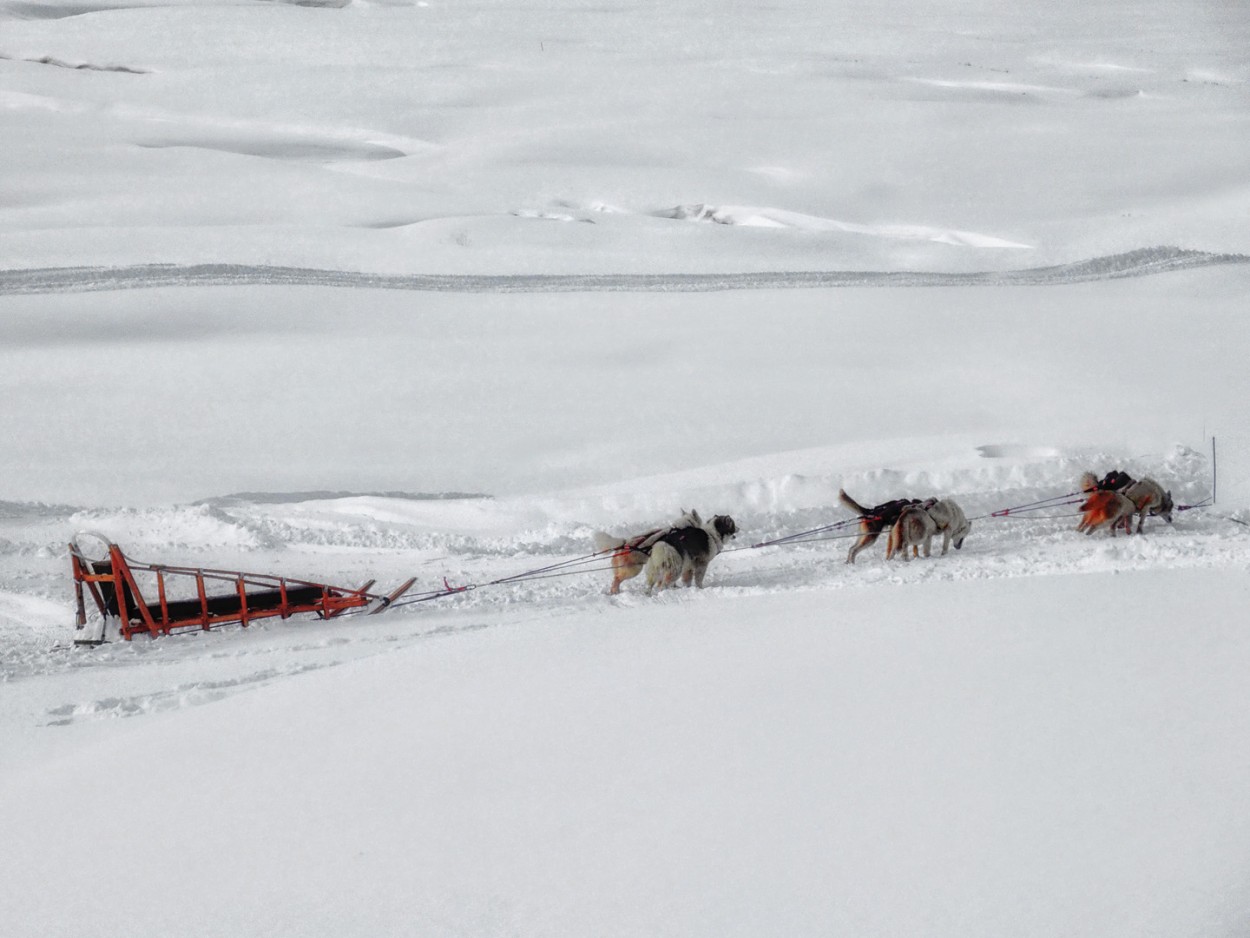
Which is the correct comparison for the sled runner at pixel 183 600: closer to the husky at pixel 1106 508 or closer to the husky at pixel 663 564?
the husky at pixel 663 564

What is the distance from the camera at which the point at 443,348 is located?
8375 millimetres

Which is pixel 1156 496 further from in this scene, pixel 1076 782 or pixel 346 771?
pixel 346 771

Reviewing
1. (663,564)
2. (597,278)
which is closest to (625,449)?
(663,564)

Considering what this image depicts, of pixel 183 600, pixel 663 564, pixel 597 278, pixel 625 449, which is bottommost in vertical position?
pixel 183 600

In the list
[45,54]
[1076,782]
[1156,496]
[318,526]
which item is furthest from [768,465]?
[45,54]

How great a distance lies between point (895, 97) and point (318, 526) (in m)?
9.30

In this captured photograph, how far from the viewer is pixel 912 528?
559 centimetres

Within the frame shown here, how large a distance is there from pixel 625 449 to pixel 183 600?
2786 mm

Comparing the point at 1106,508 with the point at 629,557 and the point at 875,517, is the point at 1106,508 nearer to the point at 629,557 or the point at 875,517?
the point at 875,517

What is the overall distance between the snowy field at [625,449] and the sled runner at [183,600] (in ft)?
0.36

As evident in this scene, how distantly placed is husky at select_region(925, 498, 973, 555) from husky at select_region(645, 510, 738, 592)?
40.9 inches

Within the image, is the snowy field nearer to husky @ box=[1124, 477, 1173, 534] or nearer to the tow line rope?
the tow line rope

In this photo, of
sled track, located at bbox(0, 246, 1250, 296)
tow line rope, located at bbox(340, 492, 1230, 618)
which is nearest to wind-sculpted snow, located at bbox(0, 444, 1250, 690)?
tow line rope, located at bbox(340, 492, 1230, 618)

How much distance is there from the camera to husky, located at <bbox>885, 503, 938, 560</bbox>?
558 cm
